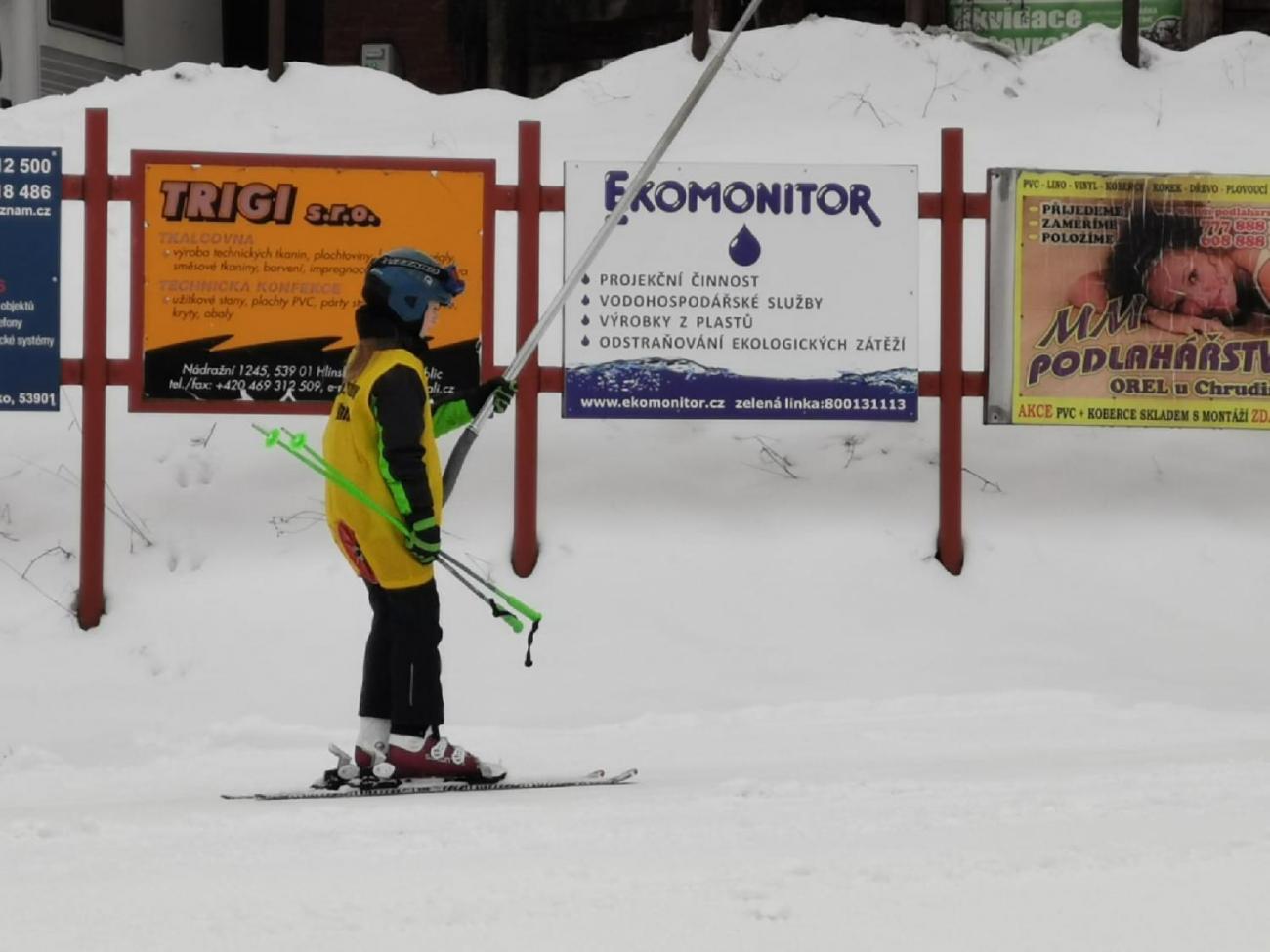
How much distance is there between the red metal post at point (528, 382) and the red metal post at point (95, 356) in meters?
1.98

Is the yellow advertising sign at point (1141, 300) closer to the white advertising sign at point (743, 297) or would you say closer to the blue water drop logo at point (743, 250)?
the white advertising sign at point (743, 297)

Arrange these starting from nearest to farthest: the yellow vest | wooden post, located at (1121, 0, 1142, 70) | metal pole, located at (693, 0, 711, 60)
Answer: the yellow vest < wooden post, located at (1121, 0, 1142, 70) < metal pole, located at (693, 0, 711, 60)

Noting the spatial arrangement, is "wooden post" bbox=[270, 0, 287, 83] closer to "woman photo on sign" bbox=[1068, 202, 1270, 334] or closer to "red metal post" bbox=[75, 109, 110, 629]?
"red metal post" bbox=[75, 109, 110, 629]

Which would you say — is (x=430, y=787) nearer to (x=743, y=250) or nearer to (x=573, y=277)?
(x=573, y=277)

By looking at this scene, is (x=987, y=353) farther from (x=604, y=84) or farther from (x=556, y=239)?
(x=604, y=84)

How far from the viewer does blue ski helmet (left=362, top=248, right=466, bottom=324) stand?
632 cm

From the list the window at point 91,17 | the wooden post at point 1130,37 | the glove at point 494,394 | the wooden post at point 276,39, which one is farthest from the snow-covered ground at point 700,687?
the window at point 91,17

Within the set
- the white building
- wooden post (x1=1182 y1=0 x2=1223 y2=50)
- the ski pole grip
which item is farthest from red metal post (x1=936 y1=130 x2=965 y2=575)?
the white building

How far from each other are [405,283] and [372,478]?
0.66m

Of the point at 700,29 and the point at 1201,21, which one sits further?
the point at 1201,21

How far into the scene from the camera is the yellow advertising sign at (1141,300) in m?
9.31

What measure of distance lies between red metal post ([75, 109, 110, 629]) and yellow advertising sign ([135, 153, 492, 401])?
0.81 feet

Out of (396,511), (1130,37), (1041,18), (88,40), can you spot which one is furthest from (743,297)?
(88,40)

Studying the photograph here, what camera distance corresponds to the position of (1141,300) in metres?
9.34
